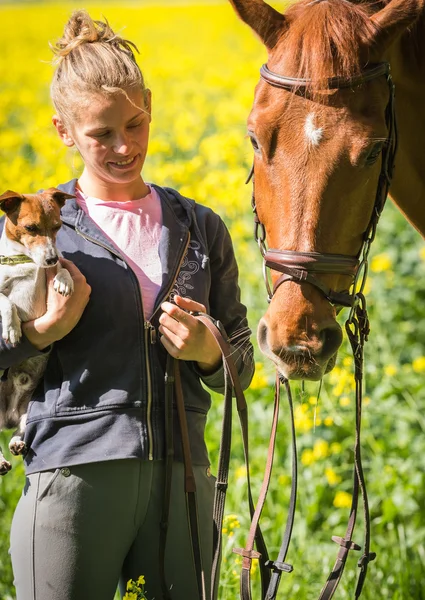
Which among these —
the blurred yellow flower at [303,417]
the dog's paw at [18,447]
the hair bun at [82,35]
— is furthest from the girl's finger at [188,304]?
the blurred yellow flower at [303,417]

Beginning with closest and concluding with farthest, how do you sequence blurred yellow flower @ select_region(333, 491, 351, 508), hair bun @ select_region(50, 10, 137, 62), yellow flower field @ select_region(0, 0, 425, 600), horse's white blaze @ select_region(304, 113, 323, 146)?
horse's white blaze @ select_region(304, 113, 323, 146) < hair bun @ select_region(50, 10, 137, 62) < yellow flower field @ select_region(0, 0, 425, 600) < blurred yellow flower @ select_region(333, 491, 351, 508)

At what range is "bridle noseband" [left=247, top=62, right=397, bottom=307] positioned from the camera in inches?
86.8

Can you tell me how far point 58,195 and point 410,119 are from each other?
4.03 feet

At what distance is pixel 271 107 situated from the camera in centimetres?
231

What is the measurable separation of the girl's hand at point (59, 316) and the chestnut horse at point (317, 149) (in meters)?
0.53

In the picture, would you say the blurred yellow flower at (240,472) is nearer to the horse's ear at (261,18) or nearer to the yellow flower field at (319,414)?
the yellow flower field at (319,414)

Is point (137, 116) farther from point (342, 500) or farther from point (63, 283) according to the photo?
point (342, 500)

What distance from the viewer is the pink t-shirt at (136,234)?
2400 millimetres

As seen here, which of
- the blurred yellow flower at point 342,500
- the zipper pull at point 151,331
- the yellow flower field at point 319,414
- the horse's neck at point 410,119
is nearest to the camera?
the zipper pull at point 151,331

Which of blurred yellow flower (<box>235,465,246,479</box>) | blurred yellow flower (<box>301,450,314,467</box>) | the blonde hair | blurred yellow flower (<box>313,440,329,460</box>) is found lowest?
blurred yellow flower (<box>235,465,246,479</box>)

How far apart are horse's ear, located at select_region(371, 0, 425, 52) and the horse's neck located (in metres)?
0.18

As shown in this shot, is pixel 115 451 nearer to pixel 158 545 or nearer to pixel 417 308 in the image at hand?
pixel 158 545

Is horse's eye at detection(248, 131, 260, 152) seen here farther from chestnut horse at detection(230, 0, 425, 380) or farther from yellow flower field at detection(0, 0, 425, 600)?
yellow flower field at detection(0, 0, 425, 600)

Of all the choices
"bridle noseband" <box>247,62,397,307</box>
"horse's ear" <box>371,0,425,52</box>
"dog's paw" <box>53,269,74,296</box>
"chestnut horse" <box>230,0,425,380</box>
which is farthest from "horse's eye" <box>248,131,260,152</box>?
"dog's paw" <box>53,269,74,296</box>
